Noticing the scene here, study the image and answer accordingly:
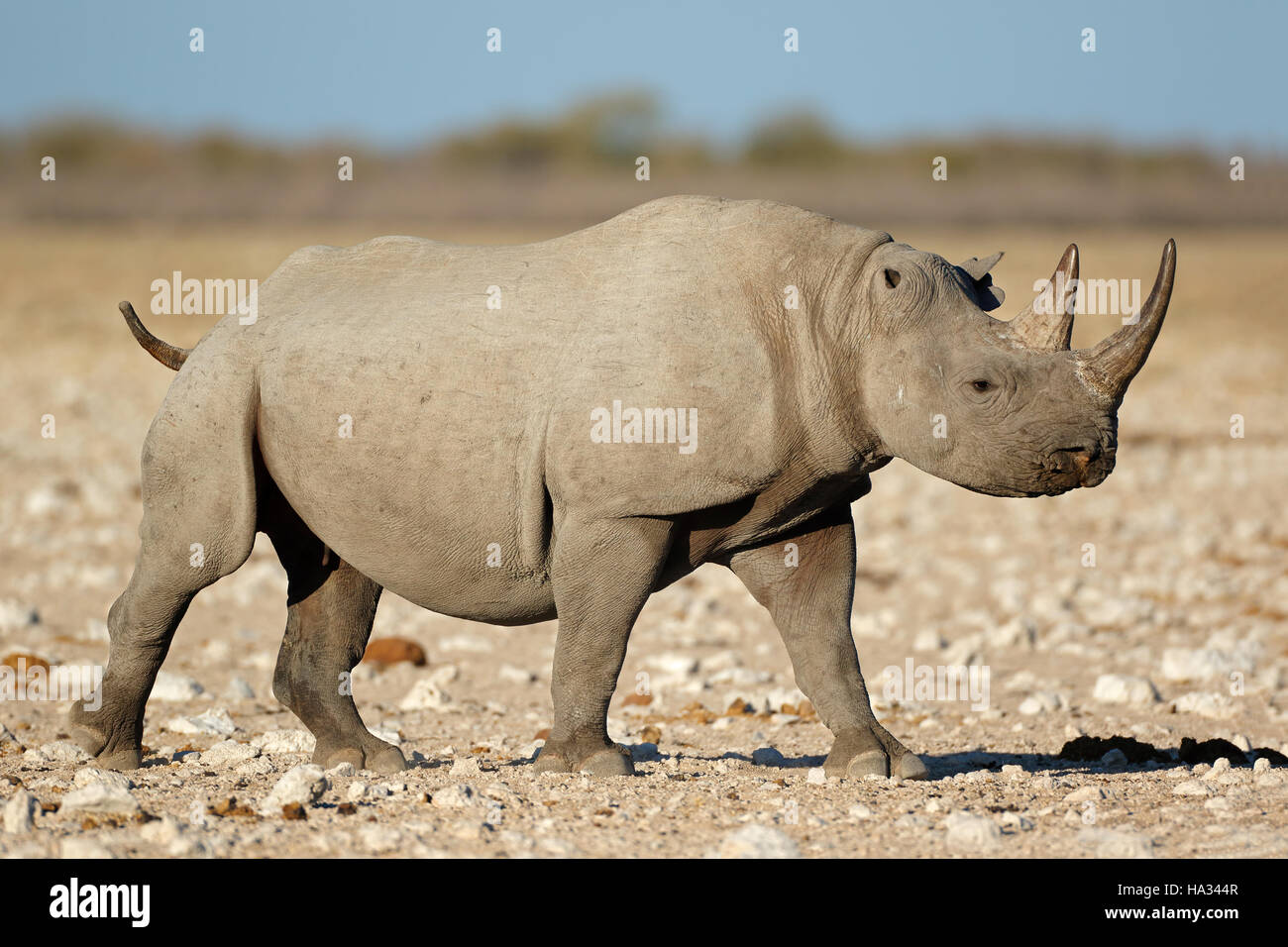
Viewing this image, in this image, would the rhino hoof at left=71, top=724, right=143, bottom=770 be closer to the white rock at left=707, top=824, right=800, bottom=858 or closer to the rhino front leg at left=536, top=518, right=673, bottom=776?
the rhino front leg at left=536, top=518, right=673, bottom=776

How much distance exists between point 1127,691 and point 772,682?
1.92 m

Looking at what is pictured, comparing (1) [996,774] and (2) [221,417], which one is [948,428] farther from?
(2) [221,417]

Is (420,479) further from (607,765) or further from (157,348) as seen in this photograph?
(157,348)

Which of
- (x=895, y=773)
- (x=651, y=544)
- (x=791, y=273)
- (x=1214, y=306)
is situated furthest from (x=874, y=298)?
(x=1214, y=306)

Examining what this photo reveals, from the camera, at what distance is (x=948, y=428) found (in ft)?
19.9

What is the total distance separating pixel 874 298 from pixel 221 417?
2.63m

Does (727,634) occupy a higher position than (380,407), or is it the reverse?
(380,407)

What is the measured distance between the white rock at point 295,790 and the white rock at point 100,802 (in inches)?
17.1

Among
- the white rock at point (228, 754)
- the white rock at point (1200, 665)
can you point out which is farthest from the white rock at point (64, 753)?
the white rock at point (1200, 665)

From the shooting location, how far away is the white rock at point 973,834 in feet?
17.3

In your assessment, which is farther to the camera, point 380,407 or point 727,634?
point 727,634

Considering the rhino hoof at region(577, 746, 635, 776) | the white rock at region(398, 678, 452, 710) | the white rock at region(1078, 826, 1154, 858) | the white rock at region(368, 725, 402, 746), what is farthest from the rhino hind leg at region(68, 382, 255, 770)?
the white rock at region(1078, 826, 1154, 858)

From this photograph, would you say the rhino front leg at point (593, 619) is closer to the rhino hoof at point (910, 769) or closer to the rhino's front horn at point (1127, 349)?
the rhino hoof at point (910, 769)

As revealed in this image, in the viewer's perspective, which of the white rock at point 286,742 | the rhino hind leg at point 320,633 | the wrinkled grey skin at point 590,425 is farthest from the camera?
the white rock at point 286,742
